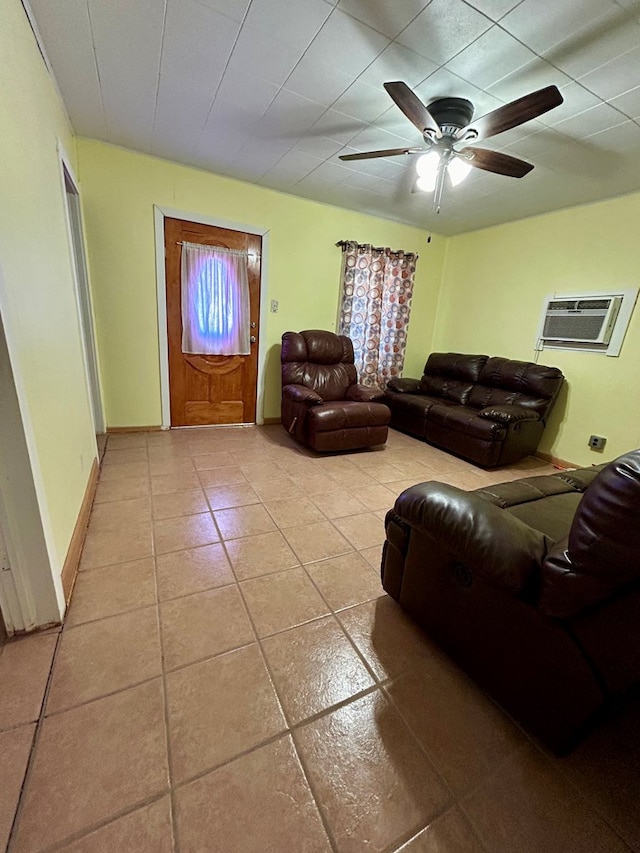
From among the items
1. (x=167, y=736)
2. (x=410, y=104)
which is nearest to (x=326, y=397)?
(x=410, y=104)

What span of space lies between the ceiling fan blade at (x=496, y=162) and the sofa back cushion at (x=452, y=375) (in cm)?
202

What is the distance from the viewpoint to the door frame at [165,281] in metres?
3.03

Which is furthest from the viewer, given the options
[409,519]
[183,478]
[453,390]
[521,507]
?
[453,390]

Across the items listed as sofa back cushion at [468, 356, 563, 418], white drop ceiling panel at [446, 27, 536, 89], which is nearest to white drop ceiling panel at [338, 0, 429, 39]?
white drop ceiling panel at [446, 27, 536, 89]

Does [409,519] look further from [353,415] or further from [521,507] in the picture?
[353,415]

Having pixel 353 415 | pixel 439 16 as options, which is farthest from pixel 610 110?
pixel 353 415

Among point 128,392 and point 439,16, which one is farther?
point 128,392

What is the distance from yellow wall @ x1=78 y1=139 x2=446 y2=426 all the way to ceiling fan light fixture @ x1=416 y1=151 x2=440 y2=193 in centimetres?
160

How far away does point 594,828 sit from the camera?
0.83 metres

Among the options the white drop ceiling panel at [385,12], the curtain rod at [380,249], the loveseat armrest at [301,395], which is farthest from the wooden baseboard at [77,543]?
the curtain rod at [380,249]

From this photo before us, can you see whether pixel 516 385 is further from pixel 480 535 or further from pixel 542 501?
pixel 480 535

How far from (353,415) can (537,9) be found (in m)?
2.40

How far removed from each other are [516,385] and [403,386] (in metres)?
1.19

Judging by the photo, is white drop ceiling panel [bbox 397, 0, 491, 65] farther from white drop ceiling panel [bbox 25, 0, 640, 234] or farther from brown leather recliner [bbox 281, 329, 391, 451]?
brown leather recliner [bbox 281, 329, 391, 451]
